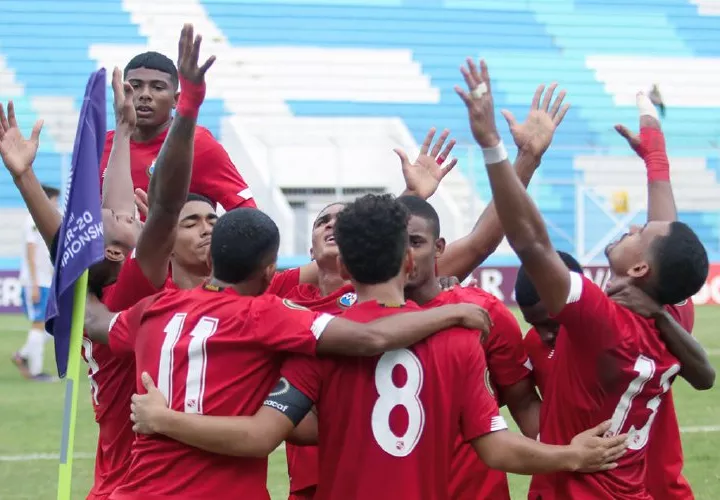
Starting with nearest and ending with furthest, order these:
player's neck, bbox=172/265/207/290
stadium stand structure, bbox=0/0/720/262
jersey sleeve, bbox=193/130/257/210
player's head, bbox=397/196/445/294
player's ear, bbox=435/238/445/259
Answer: player's head, bbox=397/196/445/294
player's ear, bbox=435/238/445/259
player's neck, bbox=172/265/207/290
jersey sleeve, bbox=193/130/257/210
stadium stand structure, bbox=0/0/720/262

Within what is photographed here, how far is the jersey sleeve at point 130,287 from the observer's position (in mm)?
4243

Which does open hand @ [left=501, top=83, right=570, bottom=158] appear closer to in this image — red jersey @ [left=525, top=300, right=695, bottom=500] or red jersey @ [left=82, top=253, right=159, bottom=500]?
red jersey @ [left=525, top=300, right=695, bottom=500]

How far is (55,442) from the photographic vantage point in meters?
8.95

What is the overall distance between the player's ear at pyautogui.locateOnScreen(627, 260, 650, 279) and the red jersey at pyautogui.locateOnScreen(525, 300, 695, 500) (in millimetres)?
480

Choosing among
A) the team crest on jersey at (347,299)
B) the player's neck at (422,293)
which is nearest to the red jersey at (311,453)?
the team crest on jersey at (347,299)

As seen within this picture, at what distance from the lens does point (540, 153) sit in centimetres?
425

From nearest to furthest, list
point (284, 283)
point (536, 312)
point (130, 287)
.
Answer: point (130, 287)
point (536, 312)
point (284, 283)

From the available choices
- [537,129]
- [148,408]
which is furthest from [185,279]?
[537,129]

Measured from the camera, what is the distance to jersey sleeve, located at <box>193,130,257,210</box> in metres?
5.82

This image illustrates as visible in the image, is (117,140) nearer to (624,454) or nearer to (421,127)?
(624,454)

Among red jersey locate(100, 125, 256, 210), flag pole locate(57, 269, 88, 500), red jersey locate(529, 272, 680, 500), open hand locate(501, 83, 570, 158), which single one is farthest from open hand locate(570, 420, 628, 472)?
red jersey locate(100, 125, 256, 210)

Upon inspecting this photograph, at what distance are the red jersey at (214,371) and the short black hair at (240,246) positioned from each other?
10cm

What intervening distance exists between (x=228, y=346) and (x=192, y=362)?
13 cm

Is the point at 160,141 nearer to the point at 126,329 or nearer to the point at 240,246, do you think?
the point at 126,329
